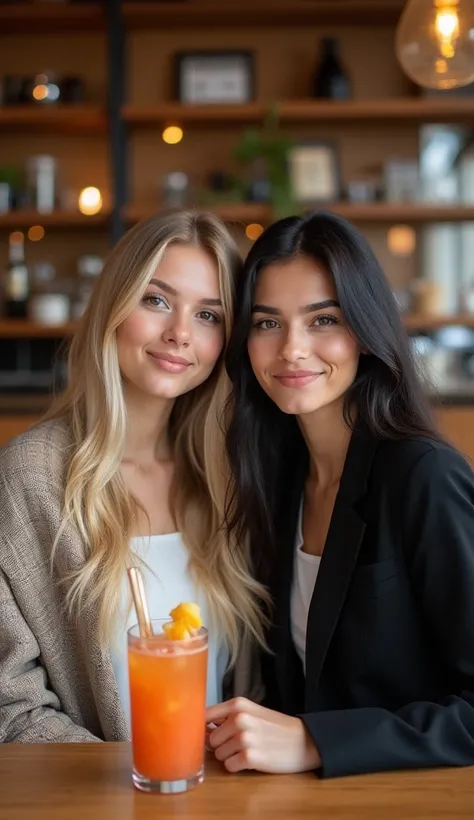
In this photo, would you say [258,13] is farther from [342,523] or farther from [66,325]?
[342,523]

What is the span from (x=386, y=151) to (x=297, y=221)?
323 cm

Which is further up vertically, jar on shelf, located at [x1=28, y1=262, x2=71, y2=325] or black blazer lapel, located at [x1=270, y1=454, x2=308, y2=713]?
jar on shelf, located at [x1=28, y1=262, x2=71, y2=325]

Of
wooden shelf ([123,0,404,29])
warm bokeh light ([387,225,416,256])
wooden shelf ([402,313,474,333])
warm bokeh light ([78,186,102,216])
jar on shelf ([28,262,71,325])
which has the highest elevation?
wooden shelf ([123,0,404,29])

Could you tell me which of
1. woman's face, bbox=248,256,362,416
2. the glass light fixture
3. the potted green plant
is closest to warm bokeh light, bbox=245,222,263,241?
the potted green plant

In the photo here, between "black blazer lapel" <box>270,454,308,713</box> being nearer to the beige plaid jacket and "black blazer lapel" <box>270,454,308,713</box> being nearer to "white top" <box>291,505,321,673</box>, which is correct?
"white top" <box>291,505,321,673</box>

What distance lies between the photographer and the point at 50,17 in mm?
4488

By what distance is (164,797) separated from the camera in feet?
3.19

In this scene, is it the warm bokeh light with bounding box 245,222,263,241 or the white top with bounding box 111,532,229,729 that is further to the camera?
the warm bokeh light with bounding box 245,222,263,241

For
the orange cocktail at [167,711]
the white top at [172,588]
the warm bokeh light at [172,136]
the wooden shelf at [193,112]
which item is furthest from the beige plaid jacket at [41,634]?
the warm bokeh light at [172,136]

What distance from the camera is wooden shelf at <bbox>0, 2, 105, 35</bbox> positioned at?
4434 mm

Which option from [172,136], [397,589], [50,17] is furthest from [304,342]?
[50,17]

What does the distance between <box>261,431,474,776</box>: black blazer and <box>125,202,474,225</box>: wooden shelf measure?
9.79 feet

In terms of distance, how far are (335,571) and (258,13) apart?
3.69m

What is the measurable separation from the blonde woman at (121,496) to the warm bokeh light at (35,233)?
2.98m
